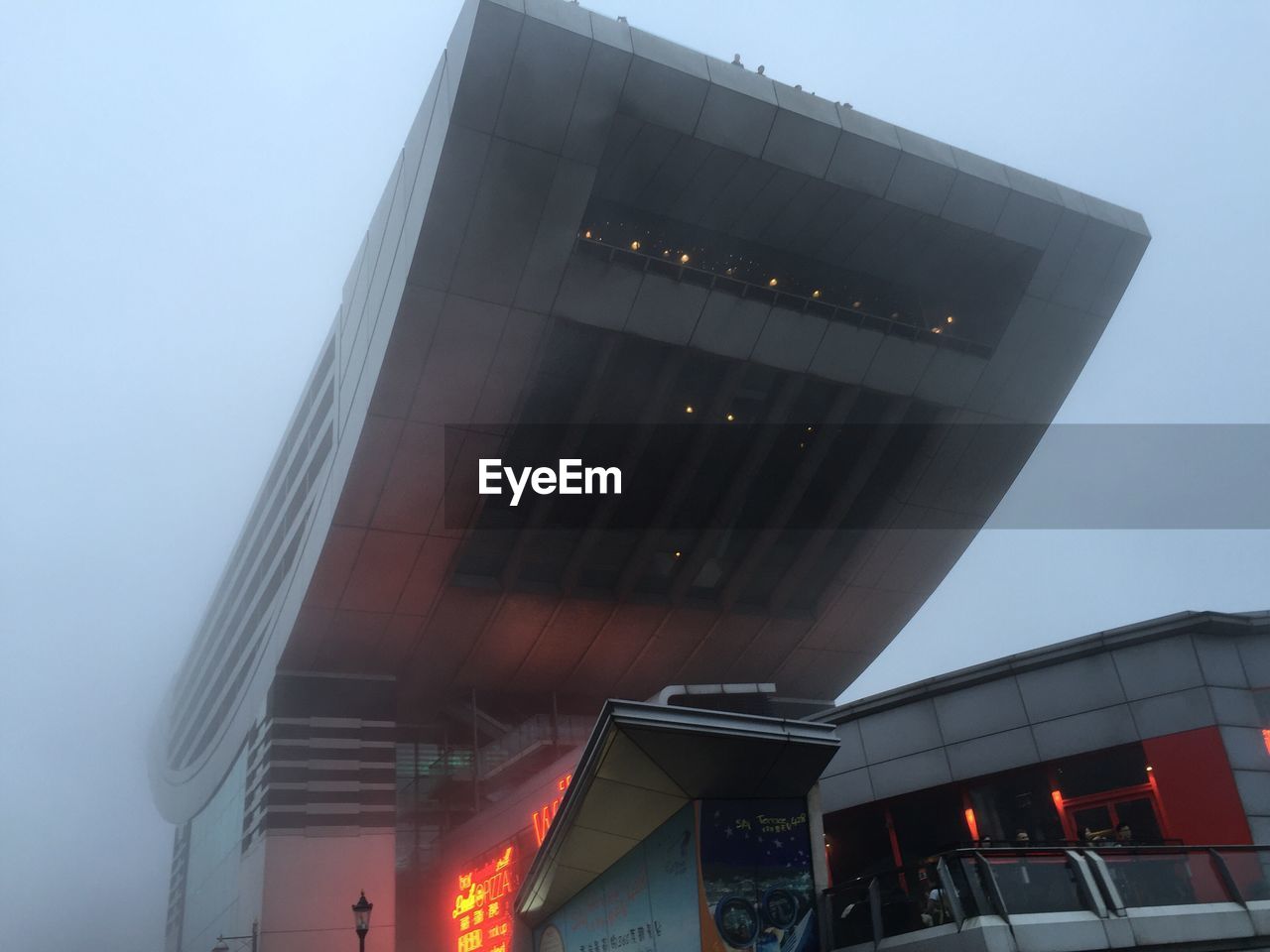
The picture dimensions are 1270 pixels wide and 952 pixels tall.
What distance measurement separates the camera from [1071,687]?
70.7 ft

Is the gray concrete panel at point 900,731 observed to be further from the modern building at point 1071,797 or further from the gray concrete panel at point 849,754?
the gray concrete panel at point 849,754

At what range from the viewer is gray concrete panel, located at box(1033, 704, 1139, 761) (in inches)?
811

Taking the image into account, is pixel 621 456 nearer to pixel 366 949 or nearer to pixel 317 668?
pixel 317 668


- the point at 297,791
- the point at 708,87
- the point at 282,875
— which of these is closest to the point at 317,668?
the point at 297,791

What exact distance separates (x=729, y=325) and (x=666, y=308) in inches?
67.7

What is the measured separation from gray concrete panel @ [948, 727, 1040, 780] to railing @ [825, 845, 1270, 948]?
348 inches

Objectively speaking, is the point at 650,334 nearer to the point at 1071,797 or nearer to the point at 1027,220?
the point at 1027,220

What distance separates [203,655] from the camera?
52.1 metres

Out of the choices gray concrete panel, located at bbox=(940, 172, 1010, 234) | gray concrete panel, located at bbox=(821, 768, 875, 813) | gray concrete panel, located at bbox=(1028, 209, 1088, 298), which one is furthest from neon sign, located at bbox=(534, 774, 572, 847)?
gray concrete panel, located at bbox=(1028, 209, 1088, 298)

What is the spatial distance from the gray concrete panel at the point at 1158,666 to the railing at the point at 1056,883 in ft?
23.7

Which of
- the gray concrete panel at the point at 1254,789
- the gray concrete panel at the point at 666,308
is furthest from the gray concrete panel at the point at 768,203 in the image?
the gray concrete panel at the point at 1254,789

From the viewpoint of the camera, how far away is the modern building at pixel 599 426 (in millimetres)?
22359

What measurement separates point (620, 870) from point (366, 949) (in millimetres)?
14241

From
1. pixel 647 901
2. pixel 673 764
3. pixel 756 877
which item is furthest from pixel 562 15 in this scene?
pixel 647 901
